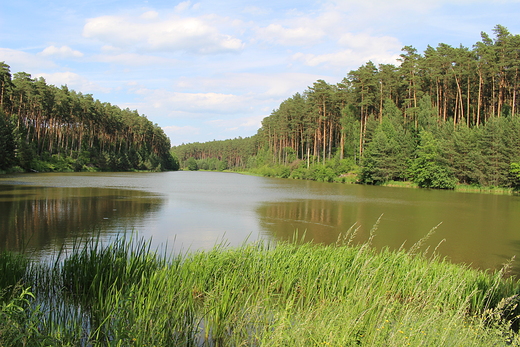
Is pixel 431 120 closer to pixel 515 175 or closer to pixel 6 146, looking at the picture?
pixel 515 175

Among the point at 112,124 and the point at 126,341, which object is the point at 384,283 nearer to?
the point at 126,341

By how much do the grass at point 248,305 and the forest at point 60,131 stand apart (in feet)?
155

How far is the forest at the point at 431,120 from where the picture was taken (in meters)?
41.7

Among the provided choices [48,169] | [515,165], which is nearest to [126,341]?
[515,165]

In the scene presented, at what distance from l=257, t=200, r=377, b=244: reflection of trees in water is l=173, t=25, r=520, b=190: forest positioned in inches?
954

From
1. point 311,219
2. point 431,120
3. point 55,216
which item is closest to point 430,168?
point 431,120

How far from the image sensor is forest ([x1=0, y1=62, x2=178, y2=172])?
52281 mm

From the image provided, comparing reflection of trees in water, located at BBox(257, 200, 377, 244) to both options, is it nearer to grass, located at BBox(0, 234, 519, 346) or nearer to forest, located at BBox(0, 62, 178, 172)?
grass, located at BBox(0, 234, 519, 346)

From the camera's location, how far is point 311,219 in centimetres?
1925

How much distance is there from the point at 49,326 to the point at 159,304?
1.27 metres

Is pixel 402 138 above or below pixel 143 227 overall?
above

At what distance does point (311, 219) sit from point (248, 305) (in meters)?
13.4

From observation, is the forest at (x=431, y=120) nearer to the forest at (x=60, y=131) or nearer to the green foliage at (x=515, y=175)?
the green foliage at (x=515, y=175)

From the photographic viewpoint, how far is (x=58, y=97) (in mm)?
67812
